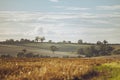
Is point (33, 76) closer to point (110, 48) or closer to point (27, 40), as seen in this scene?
point (110, 48)

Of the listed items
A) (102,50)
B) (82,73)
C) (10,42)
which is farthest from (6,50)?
(82,73)

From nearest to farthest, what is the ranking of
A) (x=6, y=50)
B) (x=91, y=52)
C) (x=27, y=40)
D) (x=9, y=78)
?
1. (x=9, y=78)
2. (x=6, y=50)
3. (x=91, y=52)
4. (x=27, y=40)

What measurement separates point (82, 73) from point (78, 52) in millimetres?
119538

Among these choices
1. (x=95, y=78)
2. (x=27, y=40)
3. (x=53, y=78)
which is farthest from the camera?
(x=27, y=40)

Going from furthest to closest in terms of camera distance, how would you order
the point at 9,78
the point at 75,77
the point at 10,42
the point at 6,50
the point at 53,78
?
the point at 10,42 < the point at 6,50 < the point at 75,77 < the point at 53,78 < the point at 9,78

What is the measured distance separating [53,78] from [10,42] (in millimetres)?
134507

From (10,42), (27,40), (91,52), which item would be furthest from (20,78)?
(27,40)

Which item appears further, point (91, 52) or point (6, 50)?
point (91, 52)

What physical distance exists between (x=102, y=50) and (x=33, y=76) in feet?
401

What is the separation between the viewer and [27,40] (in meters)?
163

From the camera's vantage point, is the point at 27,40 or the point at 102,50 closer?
the point at 102,50

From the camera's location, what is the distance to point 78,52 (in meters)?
142

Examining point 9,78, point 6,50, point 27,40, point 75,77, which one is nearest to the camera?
point 9,78

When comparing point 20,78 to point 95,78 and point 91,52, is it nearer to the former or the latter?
point 95,78
